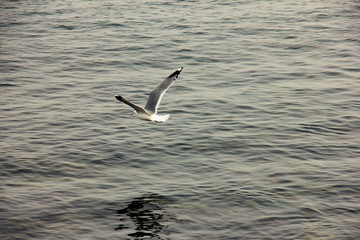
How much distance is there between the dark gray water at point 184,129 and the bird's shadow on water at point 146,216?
5cm

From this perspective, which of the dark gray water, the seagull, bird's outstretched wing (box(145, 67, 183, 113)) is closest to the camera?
the dark gray water

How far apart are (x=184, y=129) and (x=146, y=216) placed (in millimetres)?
6001

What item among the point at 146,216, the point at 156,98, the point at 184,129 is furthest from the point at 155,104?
the point at 184,129

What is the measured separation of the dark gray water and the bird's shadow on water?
0.05m

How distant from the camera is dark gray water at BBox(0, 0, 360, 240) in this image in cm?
1562

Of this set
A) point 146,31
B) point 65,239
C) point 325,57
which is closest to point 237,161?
point 65,239

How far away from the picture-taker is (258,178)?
17.6m

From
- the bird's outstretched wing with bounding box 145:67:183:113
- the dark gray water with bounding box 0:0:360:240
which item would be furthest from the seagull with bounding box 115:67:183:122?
the dark gray water with bounding box 0:0:360:240

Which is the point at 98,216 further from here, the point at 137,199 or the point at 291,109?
the point at 291,109

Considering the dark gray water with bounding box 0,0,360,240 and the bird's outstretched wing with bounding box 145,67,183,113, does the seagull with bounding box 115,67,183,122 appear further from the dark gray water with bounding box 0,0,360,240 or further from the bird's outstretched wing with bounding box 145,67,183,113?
the dark gray water with bounding box 0,0,360,240

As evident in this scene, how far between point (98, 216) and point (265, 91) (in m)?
11.3

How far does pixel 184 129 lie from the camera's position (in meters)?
21.1

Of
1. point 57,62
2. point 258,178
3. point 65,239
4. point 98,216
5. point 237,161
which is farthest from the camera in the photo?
point 57,62

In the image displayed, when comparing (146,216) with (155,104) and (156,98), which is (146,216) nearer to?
(155,104)
